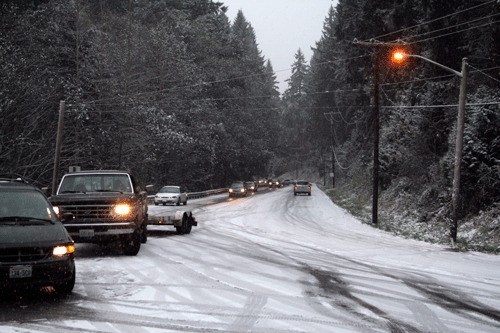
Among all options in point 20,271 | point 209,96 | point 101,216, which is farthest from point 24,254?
point 209,96

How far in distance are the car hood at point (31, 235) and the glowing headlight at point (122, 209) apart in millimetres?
4070

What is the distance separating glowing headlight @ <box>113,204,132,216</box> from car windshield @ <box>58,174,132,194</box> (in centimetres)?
123

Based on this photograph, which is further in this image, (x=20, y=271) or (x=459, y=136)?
(x=459, y=136)

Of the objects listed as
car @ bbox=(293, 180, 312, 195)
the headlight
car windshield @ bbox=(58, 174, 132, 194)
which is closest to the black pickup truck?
car windshield @ bbox=(58, 174, 132, 194)

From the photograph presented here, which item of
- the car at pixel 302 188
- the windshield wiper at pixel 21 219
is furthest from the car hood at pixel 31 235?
the car at pixel 302 188

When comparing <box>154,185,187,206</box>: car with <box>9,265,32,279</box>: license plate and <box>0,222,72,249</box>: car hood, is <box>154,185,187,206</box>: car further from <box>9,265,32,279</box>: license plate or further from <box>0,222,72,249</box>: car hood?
<box>9,265,32,279</box>: license plate

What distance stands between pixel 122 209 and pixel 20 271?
5.25 meters

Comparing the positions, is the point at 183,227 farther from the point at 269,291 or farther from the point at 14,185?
the point at 269,291

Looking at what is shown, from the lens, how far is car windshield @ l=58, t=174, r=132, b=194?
1373cm

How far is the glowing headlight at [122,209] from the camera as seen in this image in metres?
12.8

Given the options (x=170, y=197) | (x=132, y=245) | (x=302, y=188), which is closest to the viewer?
(x=132, y=245)

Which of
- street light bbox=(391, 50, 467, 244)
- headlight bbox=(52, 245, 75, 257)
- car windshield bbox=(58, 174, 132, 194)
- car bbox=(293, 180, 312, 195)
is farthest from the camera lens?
car bbox=(293, 180, 312, 195)

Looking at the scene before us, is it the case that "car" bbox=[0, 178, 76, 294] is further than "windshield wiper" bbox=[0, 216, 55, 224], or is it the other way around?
"windshield wiper" bbox=[0, 216, 55, 224]

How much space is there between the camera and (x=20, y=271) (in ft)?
24.9
